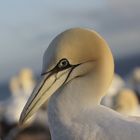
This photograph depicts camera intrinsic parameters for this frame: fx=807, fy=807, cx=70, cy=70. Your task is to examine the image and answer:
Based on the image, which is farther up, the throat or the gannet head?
the gannet head

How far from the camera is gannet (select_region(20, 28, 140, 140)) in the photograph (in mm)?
3041

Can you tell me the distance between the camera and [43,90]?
3100mm

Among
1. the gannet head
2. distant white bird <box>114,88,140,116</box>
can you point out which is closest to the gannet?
the gannet head

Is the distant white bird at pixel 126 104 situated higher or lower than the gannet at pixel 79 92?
lower

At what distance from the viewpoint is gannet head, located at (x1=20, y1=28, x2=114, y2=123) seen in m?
3.04

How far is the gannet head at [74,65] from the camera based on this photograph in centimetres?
304

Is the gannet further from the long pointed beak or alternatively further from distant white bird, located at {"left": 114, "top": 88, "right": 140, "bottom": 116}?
distant white bird, located at {"left": 114, "top": 88, "right": 140, "bottom": 116}

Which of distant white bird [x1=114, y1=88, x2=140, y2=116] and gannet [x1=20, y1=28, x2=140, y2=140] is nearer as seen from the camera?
gannet [x1=20, y1=28, x2=140, y2=140]

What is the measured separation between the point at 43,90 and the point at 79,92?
0.14 meters

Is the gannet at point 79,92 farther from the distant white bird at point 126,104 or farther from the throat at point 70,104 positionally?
the distant white bird at point 126,104

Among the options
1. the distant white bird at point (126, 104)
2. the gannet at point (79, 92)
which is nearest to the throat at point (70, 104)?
the gannet at point (79, 92)

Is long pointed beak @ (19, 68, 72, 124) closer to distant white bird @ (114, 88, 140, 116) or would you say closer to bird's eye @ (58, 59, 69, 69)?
bird's eye @ (58, 59, 69, 69)

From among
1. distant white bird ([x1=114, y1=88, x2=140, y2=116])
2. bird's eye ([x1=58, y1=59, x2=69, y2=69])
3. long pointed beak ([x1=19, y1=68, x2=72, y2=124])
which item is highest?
bird's eye ([x1=58, y1=59, x2=69, y2=69])

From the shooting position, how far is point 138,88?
18.4 metres
